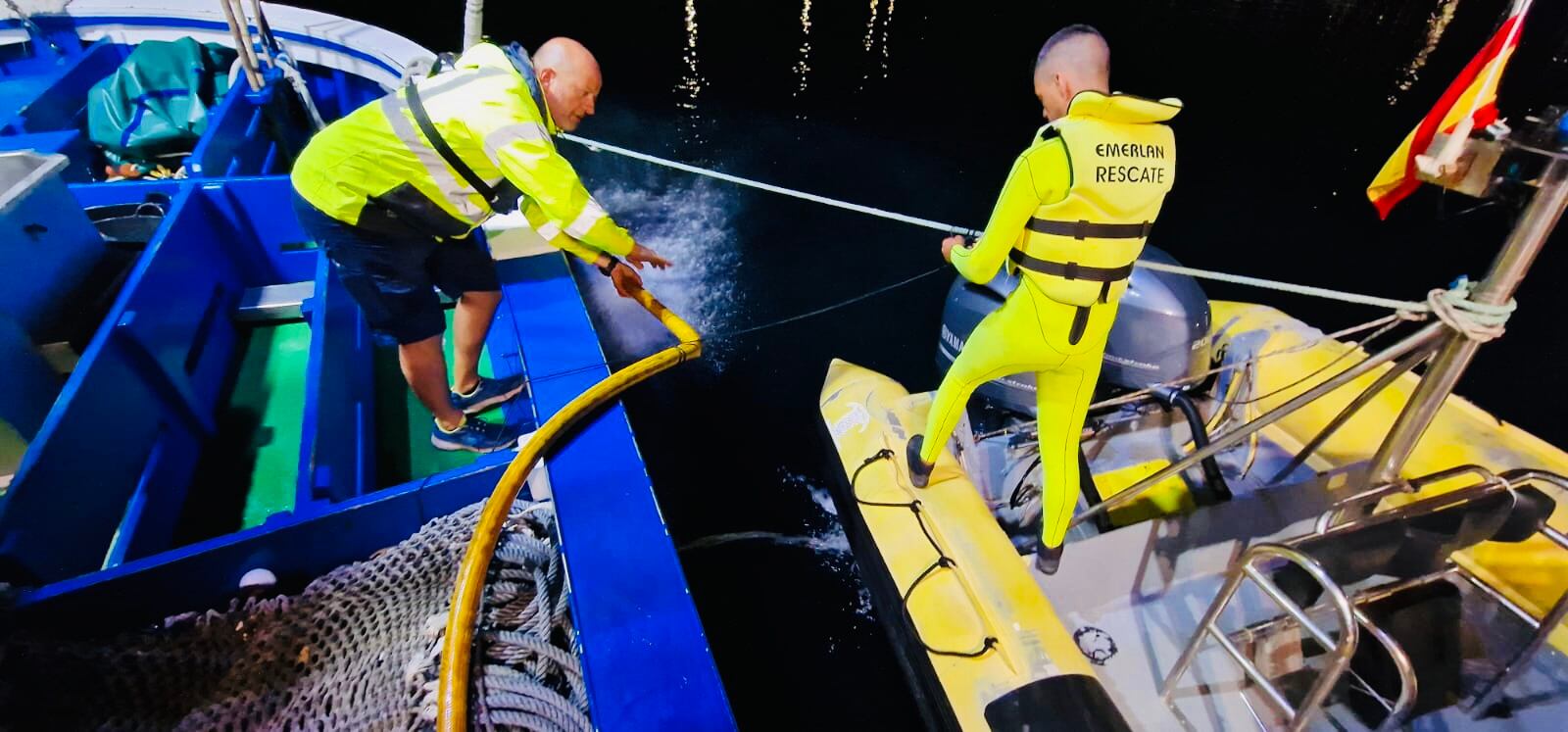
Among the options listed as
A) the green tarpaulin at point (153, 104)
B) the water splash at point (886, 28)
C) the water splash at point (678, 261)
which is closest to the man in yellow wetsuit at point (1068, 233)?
the water splash at point (678, 261)

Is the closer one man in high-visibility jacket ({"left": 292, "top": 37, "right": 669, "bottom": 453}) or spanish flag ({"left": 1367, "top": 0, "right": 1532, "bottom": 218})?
spanish flag ({"left": 1367, "top": 0, "right": 1532, "bottom": 218})

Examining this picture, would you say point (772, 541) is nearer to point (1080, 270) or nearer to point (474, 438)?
point (474, 438)

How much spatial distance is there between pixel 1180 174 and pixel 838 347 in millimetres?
6352

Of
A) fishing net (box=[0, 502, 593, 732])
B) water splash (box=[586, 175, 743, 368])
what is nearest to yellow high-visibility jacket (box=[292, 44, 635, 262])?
fishing net (box=[0, 502, 593, 732])

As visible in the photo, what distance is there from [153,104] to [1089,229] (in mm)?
5917

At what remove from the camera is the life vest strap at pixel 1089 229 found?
2.21 meters

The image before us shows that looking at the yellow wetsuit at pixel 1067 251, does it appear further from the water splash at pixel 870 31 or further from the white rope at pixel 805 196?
the water splash at pixel 870 31

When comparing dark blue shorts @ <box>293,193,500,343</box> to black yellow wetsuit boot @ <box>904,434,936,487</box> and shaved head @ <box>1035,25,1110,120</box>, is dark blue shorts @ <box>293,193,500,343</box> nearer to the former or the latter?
black yellow wetsuit boot @ <box>904,434,936,487</box>

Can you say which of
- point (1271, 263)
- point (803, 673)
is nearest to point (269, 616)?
point (803, 673)

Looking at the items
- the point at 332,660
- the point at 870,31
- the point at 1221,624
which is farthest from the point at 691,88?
the point at 332,660

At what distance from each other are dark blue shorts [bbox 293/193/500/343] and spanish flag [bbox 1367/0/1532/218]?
9.91 feet

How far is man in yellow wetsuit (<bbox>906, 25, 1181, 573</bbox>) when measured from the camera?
2.13 metres

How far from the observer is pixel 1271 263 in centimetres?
731

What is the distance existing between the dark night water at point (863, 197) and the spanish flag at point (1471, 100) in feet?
0.77
